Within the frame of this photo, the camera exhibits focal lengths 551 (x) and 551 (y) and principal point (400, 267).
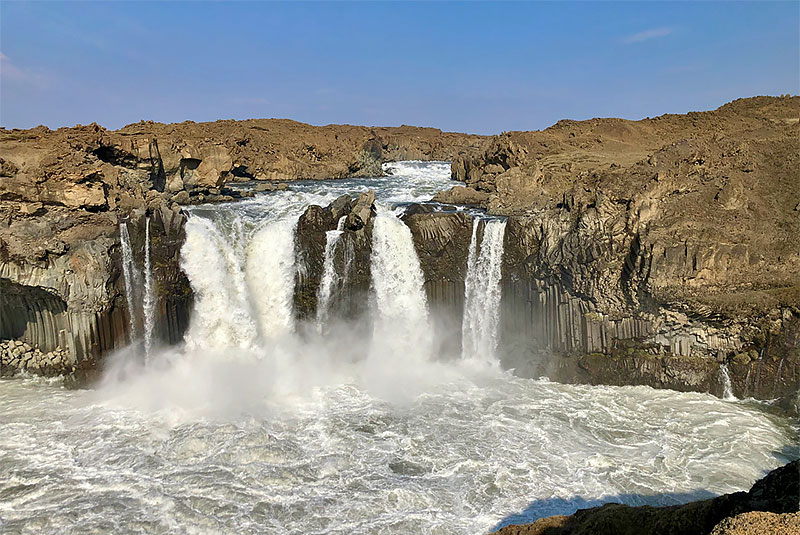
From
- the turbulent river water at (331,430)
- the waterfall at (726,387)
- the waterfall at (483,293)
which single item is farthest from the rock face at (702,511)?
the waterfall at (483,293)

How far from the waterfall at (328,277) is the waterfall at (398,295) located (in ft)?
4.58

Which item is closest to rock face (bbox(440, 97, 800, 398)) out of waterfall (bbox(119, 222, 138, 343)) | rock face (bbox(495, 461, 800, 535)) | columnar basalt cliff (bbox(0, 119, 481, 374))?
columnar basalt cliff (bbox(0, 119, 481, 374))

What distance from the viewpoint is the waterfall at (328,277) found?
21.2 metres

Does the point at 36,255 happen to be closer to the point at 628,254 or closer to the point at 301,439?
the point at 301,439

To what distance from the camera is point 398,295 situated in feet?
70.8

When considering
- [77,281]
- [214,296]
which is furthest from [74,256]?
[214,296]

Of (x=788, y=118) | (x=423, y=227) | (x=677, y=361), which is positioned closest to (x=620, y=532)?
(x=677, y=361)

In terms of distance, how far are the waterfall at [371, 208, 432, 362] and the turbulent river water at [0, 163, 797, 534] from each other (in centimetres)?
6

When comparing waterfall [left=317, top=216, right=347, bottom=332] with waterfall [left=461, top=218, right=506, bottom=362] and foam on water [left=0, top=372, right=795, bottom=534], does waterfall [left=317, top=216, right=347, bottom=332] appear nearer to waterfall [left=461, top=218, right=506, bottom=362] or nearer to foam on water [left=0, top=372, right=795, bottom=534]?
foam on water [left=0, top=372, right=795, bottom=534]

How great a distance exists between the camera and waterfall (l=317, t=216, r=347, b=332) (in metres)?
21.2

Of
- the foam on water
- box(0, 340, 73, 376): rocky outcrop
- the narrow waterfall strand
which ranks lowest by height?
the foam on water

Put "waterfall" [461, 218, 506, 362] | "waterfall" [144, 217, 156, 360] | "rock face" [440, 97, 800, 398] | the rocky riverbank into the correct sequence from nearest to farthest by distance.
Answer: "rock face" [440, 97, 800, 398]
the rocky riverbank
"waterfall" [144, 217, 156, 360]
"waterfall" [461, 218, 506, 362]

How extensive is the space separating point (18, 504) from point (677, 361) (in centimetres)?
1898

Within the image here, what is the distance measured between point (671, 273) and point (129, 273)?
18542mm
